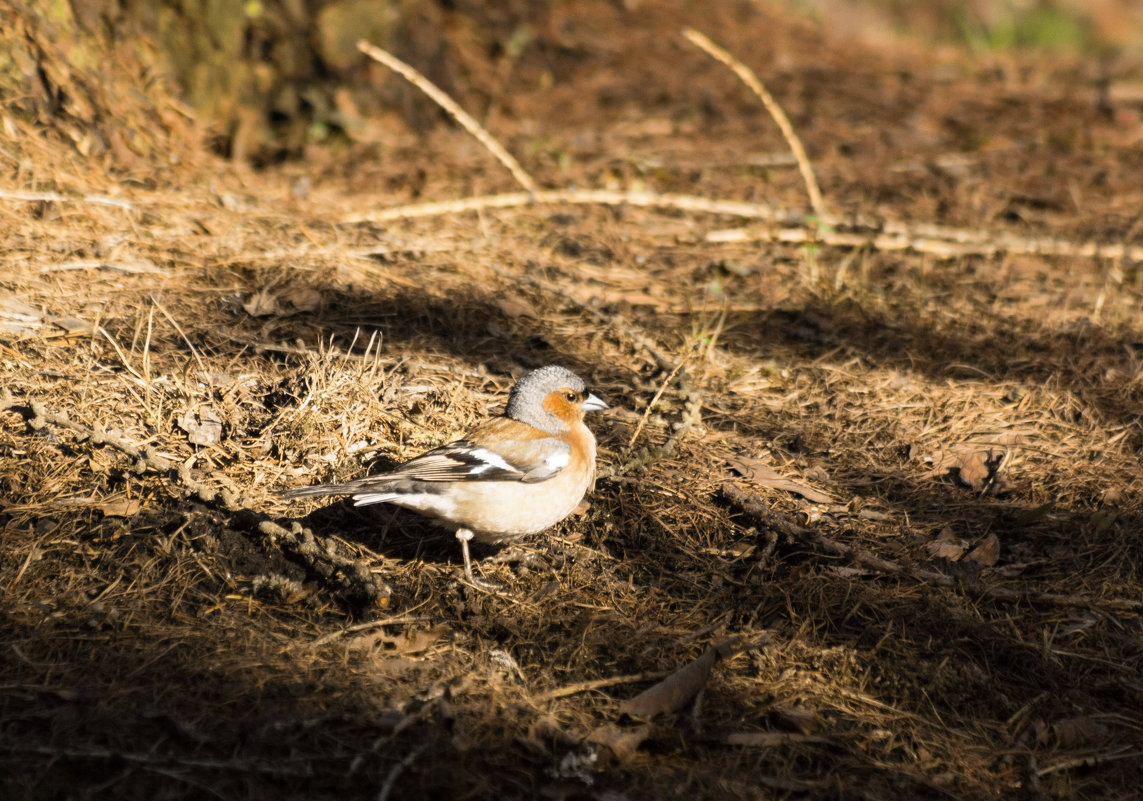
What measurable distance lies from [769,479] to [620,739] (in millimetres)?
1903

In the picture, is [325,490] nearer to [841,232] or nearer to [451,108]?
[451,108]

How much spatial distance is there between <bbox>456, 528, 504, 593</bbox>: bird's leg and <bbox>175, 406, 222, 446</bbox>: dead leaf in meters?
1.29

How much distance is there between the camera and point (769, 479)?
15.9 feet

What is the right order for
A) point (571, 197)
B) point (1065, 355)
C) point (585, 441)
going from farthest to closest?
point (571, 197) → point (1065, 355) → point (585, 441)

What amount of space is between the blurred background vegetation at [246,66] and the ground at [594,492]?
396mm

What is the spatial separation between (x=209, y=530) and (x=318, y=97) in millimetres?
4951

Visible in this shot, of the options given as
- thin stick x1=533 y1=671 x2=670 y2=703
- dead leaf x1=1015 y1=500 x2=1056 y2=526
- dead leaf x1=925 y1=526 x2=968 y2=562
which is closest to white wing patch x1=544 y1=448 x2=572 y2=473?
thin stick x1=533 y1=671 x2=670 y2=703

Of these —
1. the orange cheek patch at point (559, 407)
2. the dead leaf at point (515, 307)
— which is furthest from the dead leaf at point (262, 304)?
the orange cheek patch at point (559, 407)

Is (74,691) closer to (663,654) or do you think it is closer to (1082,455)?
(663,654)

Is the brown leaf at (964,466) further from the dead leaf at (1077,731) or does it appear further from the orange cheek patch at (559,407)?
the orange cheek patch at (559,407)

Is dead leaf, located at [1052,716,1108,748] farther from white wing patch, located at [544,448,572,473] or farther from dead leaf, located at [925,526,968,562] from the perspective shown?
white wing patch, located at [544,448,572,473]

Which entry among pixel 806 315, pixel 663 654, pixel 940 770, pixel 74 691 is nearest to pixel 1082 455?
pixel 806 315

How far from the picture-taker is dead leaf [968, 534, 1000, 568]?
14.4 feet

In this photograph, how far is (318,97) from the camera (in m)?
7.91
